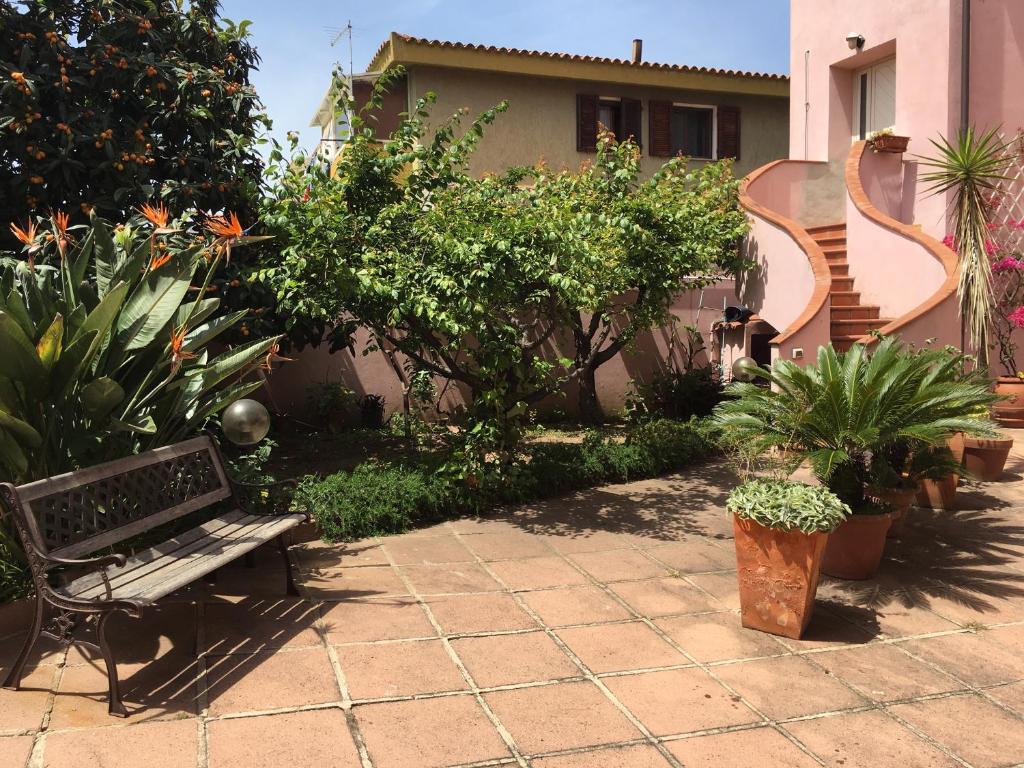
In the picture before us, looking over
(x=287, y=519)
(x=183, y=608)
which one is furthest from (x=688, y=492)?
(x=183, y=608)

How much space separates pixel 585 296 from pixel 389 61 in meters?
10.6

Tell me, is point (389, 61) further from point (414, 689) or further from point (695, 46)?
point (414, 689)

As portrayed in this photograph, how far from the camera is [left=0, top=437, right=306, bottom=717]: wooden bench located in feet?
11.6

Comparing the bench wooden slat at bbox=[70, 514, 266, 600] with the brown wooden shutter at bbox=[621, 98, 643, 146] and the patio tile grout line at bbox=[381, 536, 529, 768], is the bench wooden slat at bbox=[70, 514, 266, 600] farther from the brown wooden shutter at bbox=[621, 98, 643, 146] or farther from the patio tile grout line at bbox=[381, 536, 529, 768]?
the brown wooden shutter at bbox=[621, 98, 643, 146]

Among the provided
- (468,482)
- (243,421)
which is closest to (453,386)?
(468,482)

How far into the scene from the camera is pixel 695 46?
18.9m

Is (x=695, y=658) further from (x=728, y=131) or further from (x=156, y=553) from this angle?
(x=728, y=131)

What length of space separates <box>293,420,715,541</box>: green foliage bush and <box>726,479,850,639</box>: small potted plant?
2.02 meters

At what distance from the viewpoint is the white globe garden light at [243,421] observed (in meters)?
5.32

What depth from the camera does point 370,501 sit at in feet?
21.1

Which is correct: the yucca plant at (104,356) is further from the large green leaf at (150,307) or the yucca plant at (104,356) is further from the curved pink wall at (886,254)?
the curved pink wall at (886,254)

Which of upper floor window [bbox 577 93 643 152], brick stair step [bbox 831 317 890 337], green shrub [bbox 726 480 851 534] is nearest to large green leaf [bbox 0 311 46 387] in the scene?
green shrub [bbox 726 480 851 534]

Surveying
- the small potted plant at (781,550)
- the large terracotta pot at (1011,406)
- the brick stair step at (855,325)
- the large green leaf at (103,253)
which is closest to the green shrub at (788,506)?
the small potted plant at (781,550)

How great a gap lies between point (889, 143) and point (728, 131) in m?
6.95
